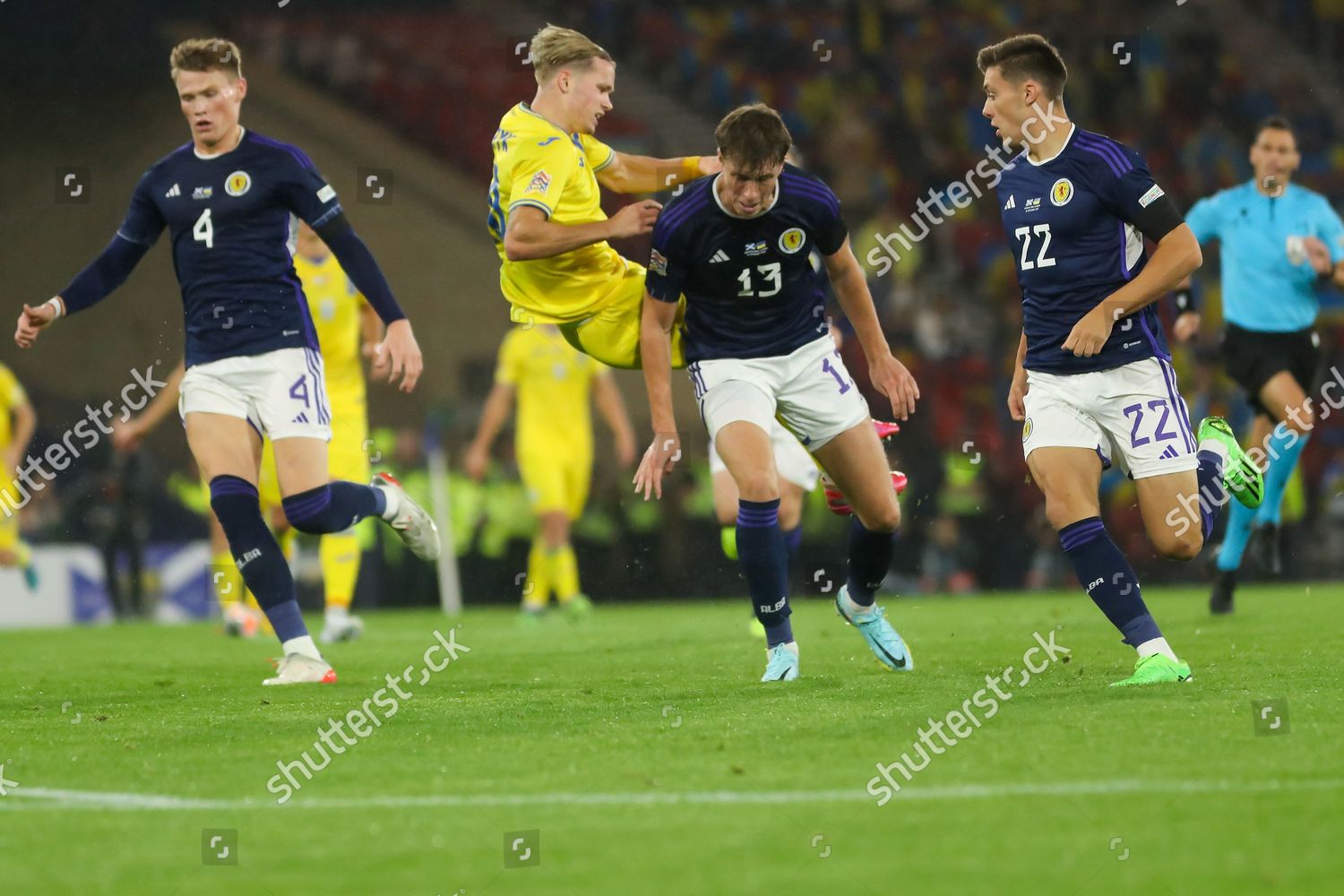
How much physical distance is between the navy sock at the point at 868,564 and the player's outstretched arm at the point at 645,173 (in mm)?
1686

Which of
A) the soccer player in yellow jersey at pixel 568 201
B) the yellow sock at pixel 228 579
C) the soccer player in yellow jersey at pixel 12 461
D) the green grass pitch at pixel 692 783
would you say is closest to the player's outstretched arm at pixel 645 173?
the soccer player in yellow jersey at pixel 568 201

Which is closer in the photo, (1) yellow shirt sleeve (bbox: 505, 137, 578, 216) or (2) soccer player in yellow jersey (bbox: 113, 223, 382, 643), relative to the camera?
(1) yellow shirt sleeve (bbox: 505, 137, 578, 216)

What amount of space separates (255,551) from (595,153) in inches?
88.3

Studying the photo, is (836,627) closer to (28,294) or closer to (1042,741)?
(1042,741)

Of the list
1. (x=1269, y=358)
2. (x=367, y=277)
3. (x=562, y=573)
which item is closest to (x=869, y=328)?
(x=367, y=277)

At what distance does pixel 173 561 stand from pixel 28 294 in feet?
12.8

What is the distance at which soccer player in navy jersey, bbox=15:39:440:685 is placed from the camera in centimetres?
746

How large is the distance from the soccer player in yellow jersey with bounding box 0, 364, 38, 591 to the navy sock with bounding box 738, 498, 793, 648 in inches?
322

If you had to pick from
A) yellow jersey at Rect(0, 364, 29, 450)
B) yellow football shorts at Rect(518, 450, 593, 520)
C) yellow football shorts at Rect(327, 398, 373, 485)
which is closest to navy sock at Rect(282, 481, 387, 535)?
yellow football shorts at Rect(327, 398, 373, 485)

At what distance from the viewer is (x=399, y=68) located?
20.8 meters

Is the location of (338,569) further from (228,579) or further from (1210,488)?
(1210,488)

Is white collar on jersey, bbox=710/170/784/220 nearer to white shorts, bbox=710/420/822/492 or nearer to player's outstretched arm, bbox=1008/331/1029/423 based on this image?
player's outstretched arm, bbox=1008/331/1029/423

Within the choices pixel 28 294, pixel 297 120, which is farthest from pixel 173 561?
pixel 297 120

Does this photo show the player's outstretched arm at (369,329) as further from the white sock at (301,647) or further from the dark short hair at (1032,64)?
the dark short hair at (1032,64)
